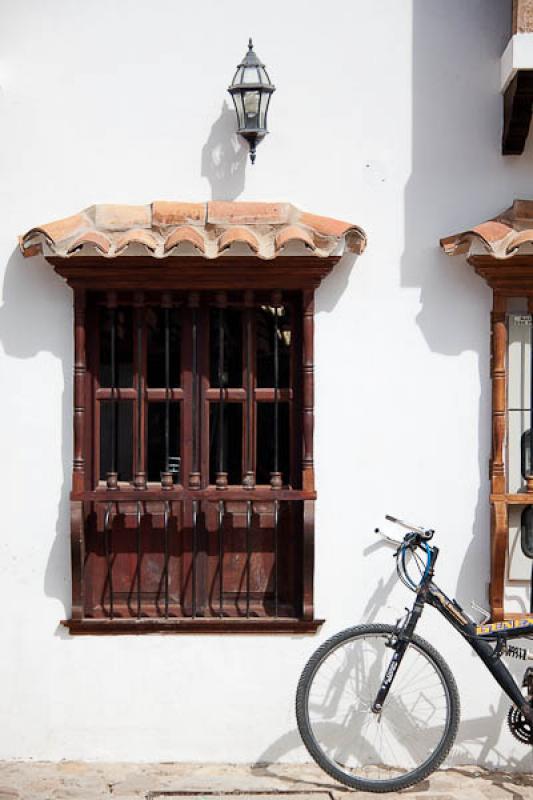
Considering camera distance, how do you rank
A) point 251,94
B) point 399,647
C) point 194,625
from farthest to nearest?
point 194,625, point 251,94, point 399,647

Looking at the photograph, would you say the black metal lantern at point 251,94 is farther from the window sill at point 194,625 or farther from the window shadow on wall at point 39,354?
the window sill at point 194,625

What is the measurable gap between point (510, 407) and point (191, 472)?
1.81 meters

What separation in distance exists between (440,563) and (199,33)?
325 centimetres

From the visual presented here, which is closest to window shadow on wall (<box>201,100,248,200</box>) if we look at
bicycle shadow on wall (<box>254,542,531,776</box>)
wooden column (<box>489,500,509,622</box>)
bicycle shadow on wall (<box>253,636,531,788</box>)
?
bicycle shadow on wall (<box>254,542,531,776</box>)

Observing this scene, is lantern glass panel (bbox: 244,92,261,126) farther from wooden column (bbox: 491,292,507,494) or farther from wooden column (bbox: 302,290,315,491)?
Answer: wooden column (bbox: 491,292,507,494)

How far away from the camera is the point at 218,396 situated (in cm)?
725

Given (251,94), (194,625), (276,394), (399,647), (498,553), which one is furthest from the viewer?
(276,394)

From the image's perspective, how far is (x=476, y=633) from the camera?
6.76 metres

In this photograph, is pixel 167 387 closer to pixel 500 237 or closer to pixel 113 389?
pixel 113 389

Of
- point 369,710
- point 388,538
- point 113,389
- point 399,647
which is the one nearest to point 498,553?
point 388,538

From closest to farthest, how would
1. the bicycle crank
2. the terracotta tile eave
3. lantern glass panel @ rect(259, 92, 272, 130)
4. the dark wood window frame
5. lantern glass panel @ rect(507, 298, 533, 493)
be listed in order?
the terracotta tile eave < the bicycle crank < lantern glass panel @ rect(259, 92, 272, 130) < the dark wood window frame < lantern glass panel @ rect(507, 298, 533, 493)

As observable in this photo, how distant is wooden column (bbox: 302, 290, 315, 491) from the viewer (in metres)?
7.07

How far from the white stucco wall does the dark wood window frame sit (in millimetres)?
114

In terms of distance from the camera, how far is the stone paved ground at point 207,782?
6.75 m
